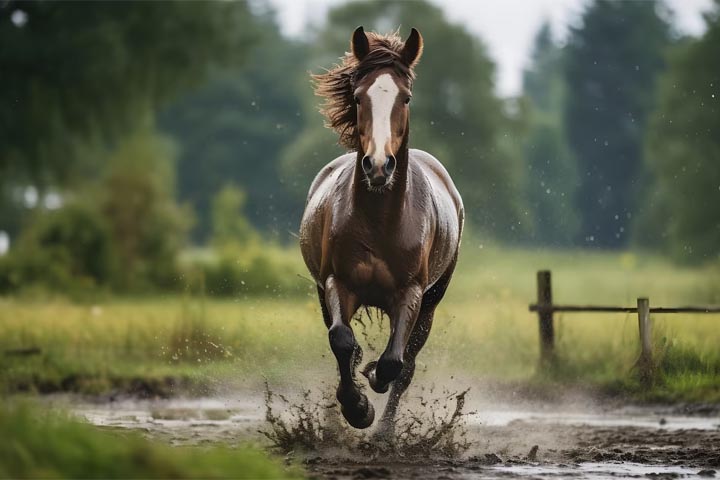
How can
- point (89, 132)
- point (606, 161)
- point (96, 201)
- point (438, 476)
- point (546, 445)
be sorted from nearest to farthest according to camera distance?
point (438, 476) < point (546, 445) < point (89, 132) < point (96, 201) < point (606, 161)

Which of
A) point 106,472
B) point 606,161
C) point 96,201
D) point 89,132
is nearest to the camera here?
point 106,472

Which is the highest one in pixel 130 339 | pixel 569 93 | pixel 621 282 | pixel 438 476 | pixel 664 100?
pixel 569 93

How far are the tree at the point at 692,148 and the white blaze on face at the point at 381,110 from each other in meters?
20.4

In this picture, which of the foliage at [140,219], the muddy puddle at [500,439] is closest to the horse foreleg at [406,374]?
the muddy puddle at [500,439]

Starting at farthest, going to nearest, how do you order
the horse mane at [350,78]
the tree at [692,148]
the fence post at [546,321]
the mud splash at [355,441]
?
the tree at [692,148], the fence post at [546,321], the mud splash at [355,441], the horse mane at [350,78]

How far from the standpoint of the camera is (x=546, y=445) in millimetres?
9469

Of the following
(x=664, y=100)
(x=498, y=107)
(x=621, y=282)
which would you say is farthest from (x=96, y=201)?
(x=498, y=107)

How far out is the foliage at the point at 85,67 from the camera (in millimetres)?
22391

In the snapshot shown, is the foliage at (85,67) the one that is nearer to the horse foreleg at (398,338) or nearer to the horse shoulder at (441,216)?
the horse shoulder at (441,216)

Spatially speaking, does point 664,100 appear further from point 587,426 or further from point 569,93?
point 587,426

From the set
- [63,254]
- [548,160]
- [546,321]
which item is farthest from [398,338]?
[548,160]

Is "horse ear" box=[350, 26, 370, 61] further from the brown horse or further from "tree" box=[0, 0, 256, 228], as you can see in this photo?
"tree" box=[0, 0, 256, 228]

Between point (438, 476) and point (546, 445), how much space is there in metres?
2.26

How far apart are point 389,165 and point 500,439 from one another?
136 inches
